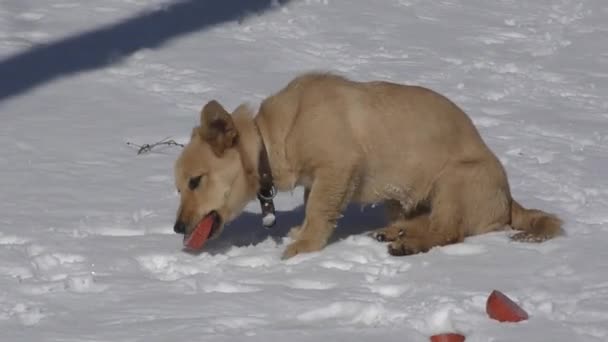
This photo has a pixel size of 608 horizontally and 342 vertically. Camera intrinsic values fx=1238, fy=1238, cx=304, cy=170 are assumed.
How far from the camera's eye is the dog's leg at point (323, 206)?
5609mm

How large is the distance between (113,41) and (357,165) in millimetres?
3793

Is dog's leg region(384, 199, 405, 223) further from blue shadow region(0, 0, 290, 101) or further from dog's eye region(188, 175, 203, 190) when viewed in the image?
blue shadow region(0, 0, 290, 101)

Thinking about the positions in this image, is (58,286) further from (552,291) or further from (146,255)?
(552,291)

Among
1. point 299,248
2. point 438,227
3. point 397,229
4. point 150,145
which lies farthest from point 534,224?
point 150,145

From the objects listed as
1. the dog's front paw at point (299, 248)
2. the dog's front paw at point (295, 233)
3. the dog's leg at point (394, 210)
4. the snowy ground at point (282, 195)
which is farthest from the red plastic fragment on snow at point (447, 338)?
the dog's leg at point (394, 210)

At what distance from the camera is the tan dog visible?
5.57 m

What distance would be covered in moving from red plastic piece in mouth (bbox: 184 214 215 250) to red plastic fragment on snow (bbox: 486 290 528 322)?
1526 millimetres

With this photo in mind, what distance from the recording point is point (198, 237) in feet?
18.0

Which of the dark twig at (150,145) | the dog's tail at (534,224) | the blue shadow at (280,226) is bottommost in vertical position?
the blue shadow at (280,226)

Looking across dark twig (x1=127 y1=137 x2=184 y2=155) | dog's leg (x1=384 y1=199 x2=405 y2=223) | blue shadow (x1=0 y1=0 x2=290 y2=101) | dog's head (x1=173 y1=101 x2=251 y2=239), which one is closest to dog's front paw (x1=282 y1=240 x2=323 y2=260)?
dog's head (x1=173 y1=101 x2=251 y2=239)

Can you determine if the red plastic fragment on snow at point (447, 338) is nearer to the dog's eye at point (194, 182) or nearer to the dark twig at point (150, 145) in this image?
the dog's eye at point (194, 182)

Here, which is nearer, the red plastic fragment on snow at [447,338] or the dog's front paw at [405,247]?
the red plastic fragment on snow at [447,338]

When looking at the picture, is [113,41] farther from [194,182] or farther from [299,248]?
[299,248]

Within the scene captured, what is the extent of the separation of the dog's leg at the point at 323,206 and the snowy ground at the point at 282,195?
90mm
